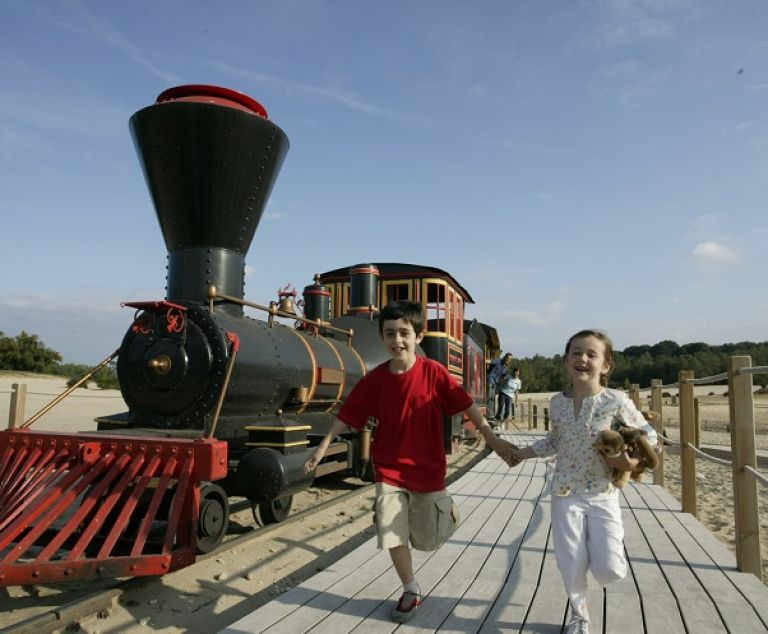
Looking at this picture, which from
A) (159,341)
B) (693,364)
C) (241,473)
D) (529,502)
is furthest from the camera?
(693,364)

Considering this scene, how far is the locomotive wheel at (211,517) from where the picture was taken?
3.51 meters

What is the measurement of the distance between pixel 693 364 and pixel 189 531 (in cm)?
5712

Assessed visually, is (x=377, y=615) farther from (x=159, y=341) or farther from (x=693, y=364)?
(x=693, y=364)

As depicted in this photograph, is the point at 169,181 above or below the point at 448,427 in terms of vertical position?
above

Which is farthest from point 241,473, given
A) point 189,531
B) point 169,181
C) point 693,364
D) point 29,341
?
point 693,364

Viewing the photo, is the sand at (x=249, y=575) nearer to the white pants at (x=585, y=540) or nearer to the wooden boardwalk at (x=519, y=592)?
the wooden boardwalk at (x=519, y=592)

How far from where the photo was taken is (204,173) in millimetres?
4285

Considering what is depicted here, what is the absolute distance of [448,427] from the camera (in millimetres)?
3385

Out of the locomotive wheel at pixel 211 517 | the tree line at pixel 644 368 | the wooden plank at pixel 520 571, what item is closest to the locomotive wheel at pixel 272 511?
the locomotive wheel at pixel 211 517

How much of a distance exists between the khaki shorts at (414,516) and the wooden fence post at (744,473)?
5.35 ft

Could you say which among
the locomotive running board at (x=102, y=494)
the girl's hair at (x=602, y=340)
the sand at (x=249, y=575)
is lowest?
the sand at (x=249, y=575)

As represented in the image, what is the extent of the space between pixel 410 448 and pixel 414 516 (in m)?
0.28

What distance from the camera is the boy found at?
2451 mm

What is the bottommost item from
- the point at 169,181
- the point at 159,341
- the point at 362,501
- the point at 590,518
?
the point at 362,501
